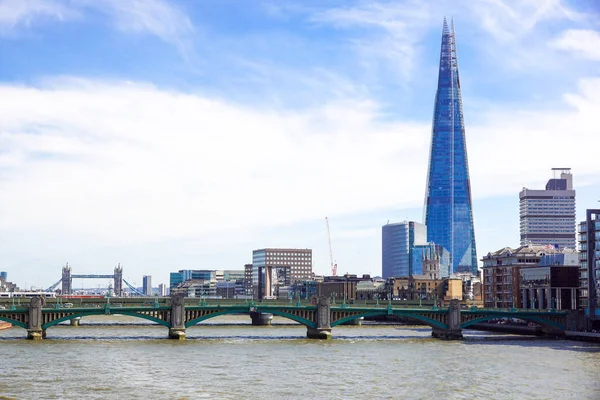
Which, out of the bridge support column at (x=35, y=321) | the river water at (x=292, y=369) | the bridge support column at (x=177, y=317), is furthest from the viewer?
the bridge support column at (x=177, y=317)

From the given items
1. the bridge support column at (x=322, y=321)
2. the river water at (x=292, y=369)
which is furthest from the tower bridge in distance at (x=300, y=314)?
the river water at (x=292, y=369)

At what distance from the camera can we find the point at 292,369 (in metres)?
106

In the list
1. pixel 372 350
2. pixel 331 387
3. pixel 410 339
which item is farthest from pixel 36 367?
pixel 410 339

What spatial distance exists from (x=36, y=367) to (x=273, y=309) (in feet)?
193

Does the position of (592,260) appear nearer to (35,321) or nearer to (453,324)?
(453,324)

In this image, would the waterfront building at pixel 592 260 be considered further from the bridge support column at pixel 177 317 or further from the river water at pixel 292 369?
the bridge support column at pixel 177 317

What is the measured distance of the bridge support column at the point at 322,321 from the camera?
156m

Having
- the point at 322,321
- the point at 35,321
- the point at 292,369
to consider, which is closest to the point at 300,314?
the point at 322,321

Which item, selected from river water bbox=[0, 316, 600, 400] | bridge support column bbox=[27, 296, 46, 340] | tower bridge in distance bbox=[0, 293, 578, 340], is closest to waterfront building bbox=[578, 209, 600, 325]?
tower bridge in distance bbox=[0, 293, 578, 340]

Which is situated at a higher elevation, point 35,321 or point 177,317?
point 177,317

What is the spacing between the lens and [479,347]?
5546 inches

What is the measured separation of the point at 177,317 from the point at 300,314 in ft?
70.0

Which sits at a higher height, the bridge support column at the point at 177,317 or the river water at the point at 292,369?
the bridge support column at the point at 177,317

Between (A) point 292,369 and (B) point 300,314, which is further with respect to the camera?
(B) point 300,314
